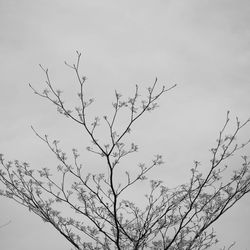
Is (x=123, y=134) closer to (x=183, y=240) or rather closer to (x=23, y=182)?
(x=23, y=182)

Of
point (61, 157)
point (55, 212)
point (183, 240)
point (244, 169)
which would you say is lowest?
point (183, 240)

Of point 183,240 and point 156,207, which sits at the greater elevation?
point 156,207

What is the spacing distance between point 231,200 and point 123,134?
255 centimetres

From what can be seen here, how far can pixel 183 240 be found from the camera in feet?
24.2

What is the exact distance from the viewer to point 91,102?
18.9 feet

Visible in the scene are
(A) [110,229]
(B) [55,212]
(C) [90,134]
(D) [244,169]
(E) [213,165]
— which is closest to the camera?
(C) [90,134]

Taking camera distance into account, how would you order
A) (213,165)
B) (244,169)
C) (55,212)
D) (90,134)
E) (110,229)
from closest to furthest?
(90,134) → (213,165) → (244,169) → (55,212) → (110,229)

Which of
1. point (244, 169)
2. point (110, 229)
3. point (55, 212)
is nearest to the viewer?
point (244, 169)

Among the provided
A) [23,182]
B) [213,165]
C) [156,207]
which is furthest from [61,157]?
[213,165]

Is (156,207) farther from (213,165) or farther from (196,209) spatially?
(213,165)

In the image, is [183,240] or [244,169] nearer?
[244,169]

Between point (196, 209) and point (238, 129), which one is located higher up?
point (238, 129)

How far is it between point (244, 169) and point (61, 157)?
3.56 metres

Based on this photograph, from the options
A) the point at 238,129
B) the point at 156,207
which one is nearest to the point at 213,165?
the point at 238,129
